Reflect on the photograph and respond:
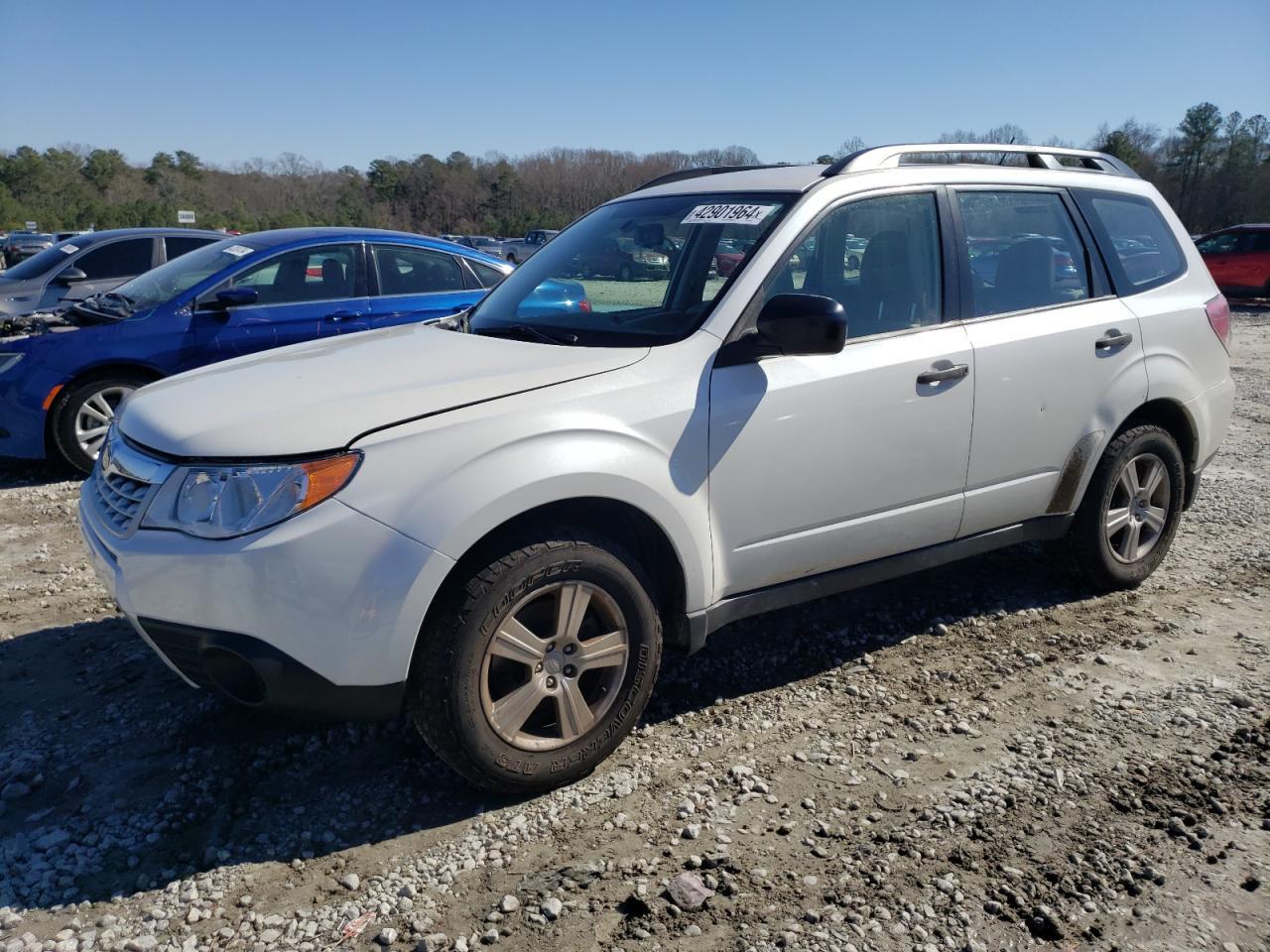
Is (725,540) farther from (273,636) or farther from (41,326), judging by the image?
(41,326)

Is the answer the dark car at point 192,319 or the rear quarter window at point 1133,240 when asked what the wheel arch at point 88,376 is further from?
the rear quarter window at point 1133,240

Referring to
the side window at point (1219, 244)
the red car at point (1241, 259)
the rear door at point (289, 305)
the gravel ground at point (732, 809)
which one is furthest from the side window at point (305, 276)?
the side window at point (1219, 244)

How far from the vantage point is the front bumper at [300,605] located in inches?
102

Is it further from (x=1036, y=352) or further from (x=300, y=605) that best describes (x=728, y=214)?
(x=300, y=605)

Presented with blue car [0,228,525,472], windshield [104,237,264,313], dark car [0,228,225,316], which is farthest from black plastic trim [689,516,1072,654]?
dark car [0,228,225,316]

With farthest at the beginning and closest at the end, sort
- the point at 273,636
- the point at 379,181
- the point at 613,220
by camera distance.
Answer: the point at 379,181 → the point at 613,220 → the point at 273,636

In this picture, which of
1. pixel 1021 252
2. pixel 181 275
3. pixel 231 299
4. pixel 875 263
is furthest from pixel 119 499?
pixel 181 275

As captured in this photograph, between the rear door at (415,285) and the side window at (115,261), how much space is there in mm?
3705

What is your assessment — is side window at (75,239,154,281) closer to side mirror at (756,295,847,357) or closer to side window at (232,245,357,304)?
side window at (232,245,357,304)

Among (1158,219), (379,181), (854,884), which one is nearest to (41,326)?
(854,884)

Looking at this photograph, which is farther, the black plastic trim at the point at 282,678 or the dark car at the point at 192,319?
the dark car at the point at 192,319

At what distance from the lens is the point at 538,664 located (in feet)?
9.75

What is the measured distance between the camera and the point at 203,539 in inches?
105

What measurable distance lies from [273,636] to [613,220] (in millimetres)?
2434
